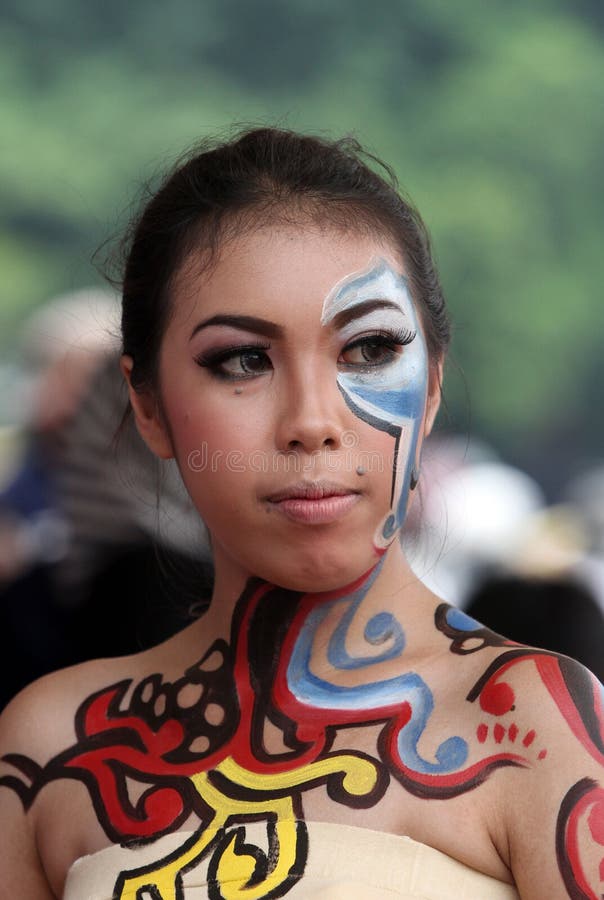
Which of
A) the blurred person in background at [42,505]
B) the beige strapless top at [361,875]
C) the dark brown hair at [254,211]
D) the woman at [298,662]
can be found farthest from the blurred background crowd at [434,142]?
the beige strapless top at [361,875]

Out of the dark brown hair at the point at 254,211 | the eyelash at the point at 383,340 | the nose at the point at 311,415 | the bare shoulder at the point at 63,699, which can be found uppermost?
the dark brown hair at the point at 254,211

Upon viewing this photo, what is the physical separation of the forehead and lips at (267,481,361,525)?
0.84ft

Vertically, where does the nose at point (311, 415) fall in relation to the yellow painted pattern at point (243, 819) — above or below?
above

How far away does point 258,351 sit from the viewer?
2.16 metres

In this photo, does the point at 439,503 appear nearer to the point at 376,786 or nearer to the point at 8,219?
the point at 376,786

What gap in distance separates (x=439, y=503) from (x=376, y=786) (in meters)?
1.98

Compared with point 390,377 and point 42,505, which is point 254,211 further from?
point 42,505

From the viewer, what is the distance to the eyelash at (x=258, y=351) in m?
2.17

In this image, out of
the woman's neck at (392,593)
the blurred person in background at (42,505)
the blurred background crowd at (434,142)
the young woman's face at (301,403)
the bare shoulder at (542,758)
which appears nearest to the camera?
the bare shoulder at (542,758)

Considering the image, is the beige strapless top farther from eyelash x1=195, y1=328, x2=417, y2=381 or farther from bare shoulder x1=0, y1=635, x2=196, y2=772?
eyelash x1=195, y1=328, x2=417, y2=381

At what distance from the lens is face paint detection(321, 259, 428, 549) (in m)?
2.15

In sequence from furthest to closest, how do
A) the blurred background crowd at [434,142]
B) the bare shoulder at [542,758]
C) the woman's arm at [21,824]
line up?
the blurred background crowd at [434,142], the woman's arm at [21,824], the bare shoulder at [542,758]

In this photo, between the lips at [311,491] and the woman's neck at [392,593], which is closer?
the lips at [311,491]

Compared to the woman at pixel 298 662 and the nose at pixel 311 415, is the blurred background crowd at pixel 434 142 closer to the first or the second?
the woman at pixel 298 662
